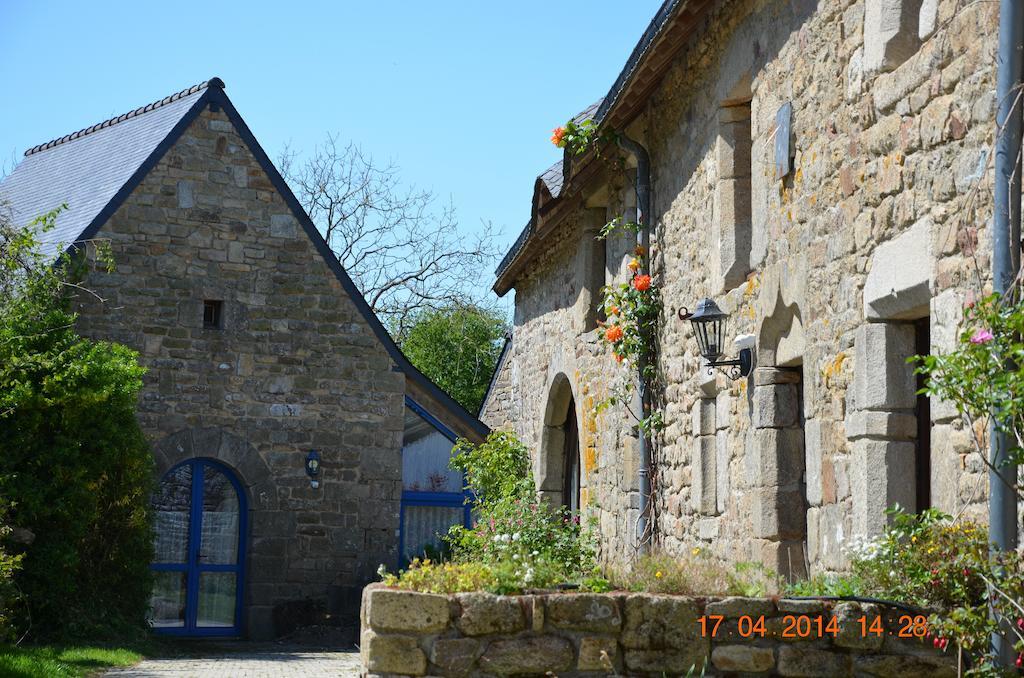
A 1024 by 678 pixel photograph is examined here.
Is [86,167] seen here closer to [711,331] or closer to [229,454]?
[229,454]

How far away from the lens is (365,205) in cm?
2828

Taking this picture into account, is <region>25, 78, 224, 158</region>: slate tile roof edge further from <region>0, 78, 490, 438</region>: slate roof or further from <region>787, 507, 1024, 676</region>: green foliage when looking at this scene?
<region>787, 507, 1024, 676</region>: green foliage

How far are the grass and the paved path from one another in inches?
7.2

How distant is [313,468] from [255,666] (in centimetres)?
400

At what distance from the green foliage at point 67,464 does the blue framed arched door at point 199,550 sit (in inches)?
56.2

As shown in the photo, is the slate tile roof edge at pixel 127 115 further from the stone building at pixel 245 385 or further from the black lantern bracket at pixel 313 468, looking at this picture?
the black lantern bracket at pixel 313 468

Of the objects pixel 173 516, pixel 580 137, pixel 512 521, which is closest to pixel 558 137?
pixel 580 137

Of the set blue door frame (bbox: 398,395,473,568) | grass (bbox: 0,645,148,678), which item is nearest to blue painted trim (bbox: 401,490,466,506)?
blue door frame (bbox: 398,395,473,568)

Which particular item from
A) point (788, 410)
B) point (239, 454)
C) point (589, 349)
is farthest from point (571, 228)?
point (788, 410)

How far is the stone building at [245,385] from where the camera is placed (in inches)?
531

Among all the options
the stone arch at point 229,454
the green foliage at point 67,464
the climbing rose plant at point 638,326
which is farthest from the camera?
the stone arch at point 229,454

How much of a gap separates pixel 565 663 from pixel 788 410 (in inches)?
87.5

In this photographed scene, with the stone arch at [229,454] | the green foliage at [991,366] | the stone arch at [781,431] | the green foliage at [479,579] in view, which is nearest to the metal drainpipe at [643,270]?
the stone arch at [781,431]

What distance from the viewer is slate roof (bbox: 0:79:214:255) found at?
1398 centimetres
